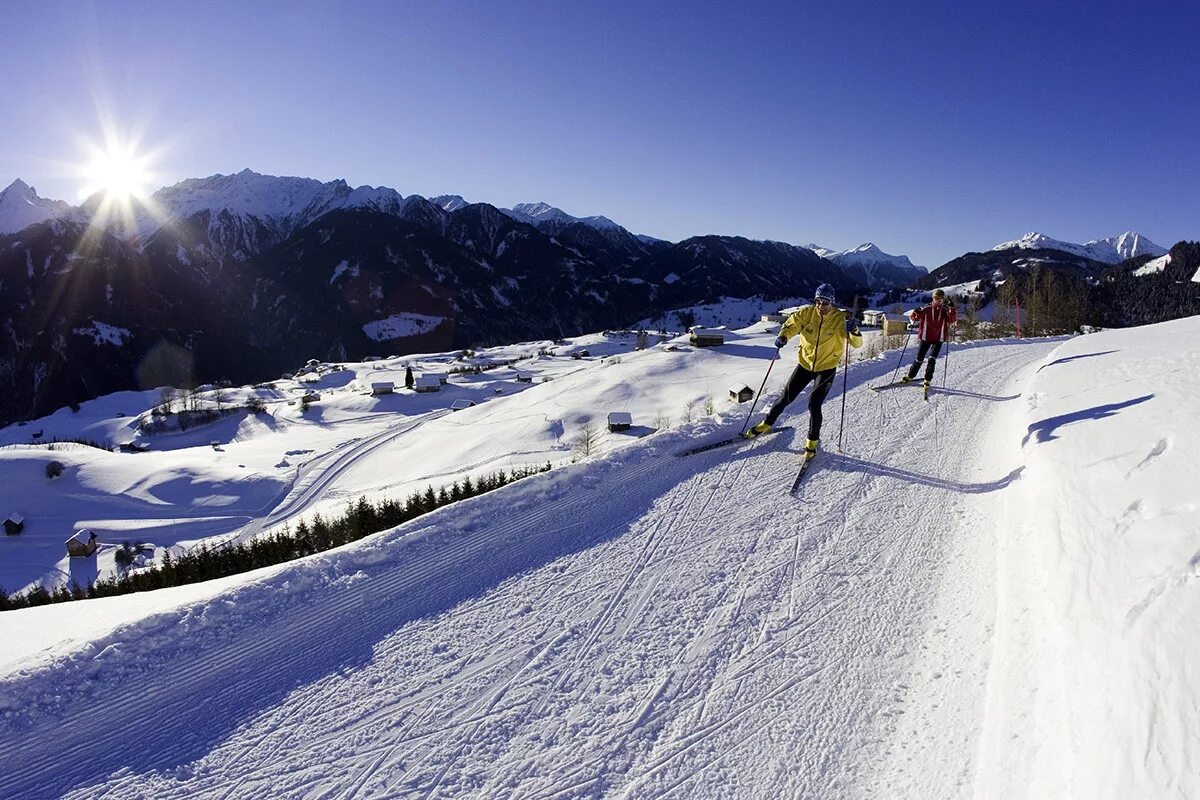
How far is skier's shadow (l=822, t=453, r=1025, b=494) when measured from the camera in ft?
21.7

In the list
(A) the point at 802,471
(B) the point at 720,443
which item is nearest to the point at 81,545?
(B) the point at 720,443

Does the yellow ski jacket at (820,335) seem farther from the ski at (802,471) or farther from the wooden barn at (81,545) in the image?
the wooden barn at (81,545)

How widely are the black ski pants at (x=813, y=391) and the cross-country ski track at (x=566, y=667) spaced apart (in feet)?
4.88

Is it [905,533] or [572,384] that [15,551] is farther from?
[905,533]

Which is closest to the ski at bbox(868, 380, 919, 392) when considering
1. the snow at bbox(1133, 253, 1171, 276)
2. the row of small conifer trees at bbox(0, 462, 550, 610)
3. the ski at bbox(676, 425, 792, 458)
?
the ski at bbox(676, 425, 792, 458)

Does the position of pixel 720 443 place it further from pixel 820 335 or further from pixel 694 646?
pixel 694 646

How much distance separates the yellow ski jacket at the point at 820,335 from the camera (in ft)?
24.7

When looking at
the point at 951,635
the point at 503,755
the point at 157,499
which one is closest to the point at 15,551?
the point at 157,499

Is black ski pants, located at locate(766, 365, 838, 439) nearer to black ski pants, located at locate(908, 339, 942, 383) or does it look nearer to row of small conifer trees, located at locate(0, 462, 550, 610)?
row of small conifer trees, located at locate(0, 462, 550, 610)

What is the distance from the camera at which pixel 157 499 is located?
106ft

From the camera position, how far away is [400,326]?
191 metres

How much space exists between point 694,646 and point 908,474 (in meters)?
4.46

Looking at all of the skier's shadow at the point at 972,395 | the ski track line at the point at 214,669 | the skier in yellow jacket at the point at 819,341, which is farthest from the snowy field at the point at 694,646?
the skier's shadow at the point at 972,395

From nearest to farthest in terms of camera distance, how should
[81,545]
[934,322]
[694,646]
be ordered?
[694,646] < [934,322] < [81,545]
